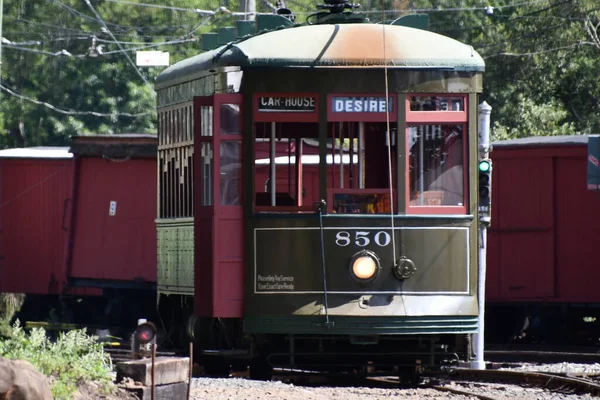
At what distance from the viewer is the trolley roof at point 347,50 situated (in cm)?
1091

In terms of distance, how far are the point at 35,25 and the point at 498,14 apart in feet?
49.1

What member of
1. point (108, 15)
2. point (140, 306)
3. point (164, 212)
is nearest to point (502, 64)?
point (108, 15)

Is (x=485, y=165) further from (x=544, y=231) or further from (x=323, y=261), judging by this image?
(x=544, y=231)

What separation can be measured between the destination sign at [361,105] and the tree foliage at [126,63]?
2763cm

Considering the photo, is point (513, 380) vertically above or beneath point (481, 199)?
beneath

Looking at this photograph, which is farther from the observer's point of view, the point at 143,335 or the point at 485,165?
the point at 485,165

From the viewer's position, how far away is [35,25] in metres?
44.6

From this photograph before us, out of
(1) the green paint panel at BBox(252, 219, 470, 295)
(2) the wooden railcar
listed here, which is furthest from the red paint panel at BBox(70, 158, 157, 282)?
(1) the green paint panel at BBox(252, 219, 470, 295)

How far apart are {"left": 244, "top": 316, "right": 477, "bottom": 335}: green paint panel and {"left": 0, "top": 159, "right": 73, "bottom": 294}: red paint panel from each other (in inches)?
502

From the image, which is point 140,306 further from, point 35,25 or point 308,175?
point 35,25

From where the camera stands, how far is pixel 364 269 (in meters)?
10.8

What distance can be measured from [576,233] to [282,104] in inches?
359

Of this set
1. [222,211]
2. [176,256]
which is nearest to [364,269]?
[222,211]

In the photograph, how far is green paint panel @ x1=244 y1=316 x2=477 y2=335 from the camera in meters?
10.7
